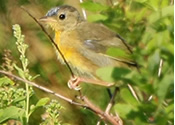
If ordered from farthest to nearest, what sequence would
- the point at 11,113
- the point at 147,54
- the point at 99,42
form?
the point at 99,42 < the point at 11,113 < the point at 147,54

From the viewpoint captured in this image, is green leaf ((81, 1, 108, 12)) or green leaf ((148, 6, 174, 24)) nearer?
green leaf ((148, 6, 174, 24))

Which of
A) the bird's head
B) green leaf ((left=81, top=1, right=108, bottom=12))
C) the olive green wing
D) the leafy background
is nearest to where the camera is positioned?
the leafy background

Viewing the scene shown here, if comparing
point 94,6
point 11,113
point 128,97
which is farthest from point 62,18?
point 128,97

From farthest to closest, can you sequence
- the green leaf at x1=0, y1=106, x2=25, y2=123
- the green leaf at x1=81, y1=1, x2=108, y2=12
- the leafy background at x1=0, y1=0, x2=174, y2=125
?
the green leaf at x1=0, y1=106, x2=25, y2=123 < the green leaf at x1=81, y1=1, x2=108, y2=12 < the leafy background at x1=0, y1=0, x2=174, y2=125

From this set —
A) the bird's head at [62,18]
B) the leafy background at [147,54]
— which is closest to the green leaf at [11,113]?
the leafy background at [147,54]

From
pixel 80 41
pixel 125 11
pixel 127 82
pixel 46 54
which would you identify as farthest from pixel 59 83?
pixel 127 82

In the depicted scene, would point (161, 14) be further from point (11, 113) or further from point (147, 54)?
point (11, 113)

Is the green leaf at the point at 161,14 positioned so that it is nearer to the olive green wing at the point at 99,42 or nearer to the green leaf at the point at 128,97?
the green leaf at the point at 128,97

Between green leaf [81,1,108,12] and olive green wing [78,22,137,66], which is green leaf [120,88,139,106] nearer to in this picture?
green leaf [81,1,108,12]

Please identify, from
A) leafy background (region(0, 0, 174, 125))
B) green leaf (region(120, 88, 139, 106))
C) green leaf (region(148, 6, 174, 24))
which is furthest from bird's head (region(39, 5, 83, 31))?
green leaf (region(148, 6, 174, 24))
